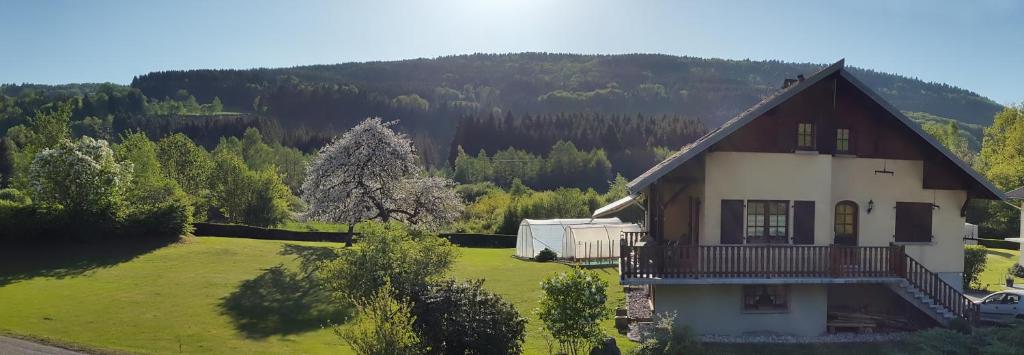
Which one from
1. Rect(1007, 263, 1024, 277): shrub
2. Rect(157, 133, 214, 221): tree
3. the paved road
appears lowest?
the paved road

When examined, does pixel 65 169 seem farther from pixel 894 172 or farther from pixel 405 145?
pixel 894 172

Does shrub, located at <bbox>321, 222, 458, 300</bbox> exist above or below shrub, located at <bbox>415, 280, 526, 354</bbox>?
above

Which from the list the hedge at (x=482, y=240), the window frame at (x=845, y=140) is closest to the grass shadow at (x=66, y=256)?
the hedge at (x=482, y=240)

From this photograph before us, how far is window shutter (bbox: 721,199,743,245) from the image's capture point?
805 inches

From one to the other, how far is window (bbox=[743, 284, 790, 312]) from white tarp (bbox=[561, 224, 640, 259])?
771 inches

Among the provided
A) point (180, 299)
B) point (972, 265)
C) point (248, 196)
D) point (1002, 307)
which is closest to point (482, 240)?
point (248, 196)

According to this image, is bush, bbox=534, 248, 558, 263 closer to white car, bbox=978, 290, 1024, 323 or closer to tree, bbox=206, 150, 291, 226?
white car, bbox=978, 290, 1024, 323

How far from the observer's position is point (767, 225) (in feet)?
67.9

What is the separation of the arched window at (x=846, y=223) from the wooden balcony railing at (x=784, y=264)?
40.9 inches

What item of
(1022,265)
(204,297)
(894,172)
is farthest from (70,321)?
(1022,265)

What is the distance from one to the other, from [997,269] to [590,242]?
22.7m

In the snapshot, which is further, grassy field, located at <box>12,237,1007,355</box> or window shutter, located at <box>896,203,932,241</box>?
window shutter, located at <box>896,203,932,241</box>

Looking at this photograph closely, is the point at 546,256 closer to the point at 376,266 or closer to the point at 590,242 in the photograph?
the point at 590,242

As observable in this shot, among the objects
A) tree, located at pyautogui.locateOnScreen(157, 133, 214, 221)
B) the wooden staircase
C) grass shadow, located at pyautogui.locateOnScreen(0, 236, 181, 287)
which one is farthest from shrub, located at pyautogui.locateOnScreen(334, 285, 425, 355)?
tree, located at pyautogui.locateOnScreen(157, 133, 214, 221)
